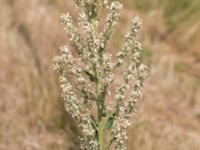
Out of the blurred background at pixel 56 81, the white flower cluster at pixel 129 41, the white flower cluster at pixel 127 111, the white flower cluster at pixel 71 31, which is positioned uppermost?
the blurred background at pixel 56 81

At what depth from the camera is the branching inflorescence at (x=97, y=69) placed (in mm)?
2818

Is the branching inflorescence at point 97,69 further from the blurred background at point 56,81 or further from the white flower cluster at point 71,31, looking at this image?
the blurred background at point 56,81

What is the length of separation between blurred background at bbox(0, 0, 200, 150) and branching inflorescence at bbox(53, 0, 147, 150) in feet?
6.75

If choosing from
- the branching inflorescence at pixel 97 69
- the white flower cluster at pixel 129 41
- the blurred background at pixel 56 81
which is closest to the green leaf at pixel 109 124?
the branching inflorescence at pixel 97 69

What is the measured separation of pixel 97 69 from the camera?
9.38ft

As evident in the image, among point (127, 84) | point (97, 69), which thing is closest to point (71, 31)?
point (97, 69)

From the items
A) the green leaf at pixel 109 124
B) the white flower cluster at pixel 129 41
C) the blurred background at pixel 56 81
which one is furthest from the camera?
the blurred background at pixel 56 81

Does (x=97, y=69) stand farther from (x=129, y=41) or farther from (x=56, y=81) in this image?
(x=56, y=81)

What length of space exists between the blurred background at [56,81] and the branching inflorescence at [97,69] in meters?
2.06

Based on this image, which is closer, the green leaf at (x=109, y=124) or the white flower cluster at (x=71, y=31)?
the white flower cluster at (x=71, y=31)

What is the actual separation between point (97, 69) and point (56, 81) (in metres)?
2.76

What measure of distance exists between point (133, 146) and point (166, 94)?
1195 millimetres

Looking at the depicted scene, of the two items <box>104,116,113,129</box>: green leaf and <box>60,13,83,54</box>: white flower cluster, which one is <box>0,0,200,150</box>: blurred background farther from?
<box>60,13,83,54</box>: white flower cluster

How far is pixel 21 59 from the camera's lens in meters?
6.00
